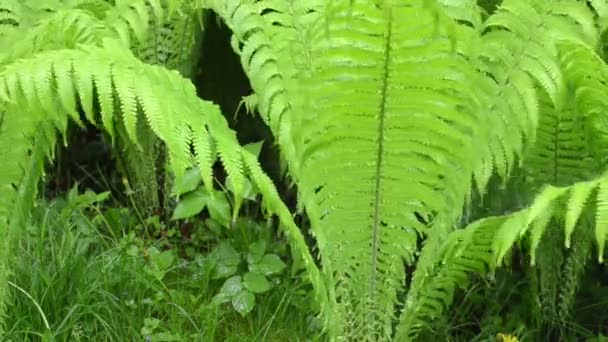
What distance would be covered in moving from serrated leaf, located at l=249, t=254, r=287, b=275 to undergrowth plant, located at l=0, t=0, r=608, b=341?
0.31 meters

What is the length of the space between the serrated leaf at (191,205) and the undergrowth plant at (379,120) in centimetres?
56

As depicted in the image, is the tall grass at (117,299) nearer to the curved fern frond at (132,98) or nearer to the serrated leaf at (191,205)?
the serrated leaf at (191,205)

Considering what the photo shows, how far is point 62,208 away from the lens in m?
3.01

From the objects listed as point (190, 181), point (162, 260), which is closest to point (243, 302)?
point (162, 260)

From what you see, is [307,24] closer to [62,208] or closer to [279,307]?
[279,307]

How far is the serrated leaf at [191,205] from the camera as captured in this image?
271 centimetres

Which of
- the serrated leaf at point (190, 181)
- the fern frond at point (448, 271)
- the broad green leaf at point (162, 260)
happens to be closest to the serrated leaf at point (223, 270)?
the broad green leaf at point (162, 260)

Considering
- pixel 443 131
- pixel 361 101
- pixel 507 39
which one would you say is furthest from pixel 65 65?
pixel 507 39

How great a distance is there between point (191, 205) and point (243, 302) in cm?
37

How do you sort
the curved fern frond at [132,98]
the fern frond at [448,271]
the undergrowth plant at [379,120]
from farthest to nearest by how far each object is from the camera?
the fern frond at [448,271] → the undergrowth plant at [379,120] → the curved fern frond at [132,98]

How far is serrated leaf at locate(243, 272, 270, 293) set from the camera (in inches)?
100.0

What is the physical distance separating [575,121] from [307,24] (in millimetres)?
700

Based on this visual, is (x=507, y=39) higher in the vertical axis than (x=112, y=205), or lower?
higher

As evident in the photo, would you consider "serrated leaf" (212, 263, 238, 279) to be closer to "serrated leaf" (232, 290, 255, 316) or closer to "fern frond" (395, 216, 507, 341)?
"serrated leaf" (232, 290, 255, 316)
